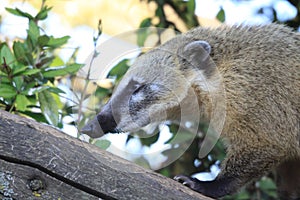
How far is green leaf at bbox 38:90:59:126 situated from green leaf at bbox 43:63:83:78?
6.0 inches

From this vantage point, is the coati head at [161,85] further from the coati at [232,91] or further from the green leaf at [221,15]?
the green leaf at [221,15]

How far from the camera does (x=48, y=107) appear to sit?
12.7 feet

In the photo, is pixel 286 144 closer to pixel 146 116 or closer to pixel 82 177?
pixel 146 116

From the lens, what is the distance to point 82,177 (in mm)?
3031

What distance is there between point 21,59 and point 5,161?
129 cm

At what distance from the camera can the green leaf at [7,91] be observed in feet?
12.1

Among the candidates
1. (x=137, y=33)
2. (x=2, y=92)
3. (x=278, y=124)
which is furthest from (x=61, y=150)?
(x=137, y=33)

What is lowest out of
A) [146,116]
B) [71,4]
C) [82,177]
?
[71,4]

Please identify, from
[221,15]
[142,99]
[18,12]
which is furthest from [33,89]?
[221,15]

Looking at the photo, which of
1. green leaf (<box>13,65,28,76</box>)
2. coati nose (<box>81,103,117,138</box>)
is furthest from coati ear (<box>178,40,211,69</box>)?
green leaf (<box>13,65,28,76</box>)

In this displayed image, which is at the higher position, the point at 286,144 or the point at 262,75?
the point at 262,75

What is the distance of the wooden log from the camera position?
291 cm

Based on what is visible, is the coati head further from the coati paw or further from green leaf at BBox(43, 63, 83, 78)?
the coati paw

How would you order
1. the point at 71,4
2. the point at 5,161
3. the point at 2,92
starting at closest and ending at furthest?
the point at 5,161 < the point at 2,92 < the point at 71,4
